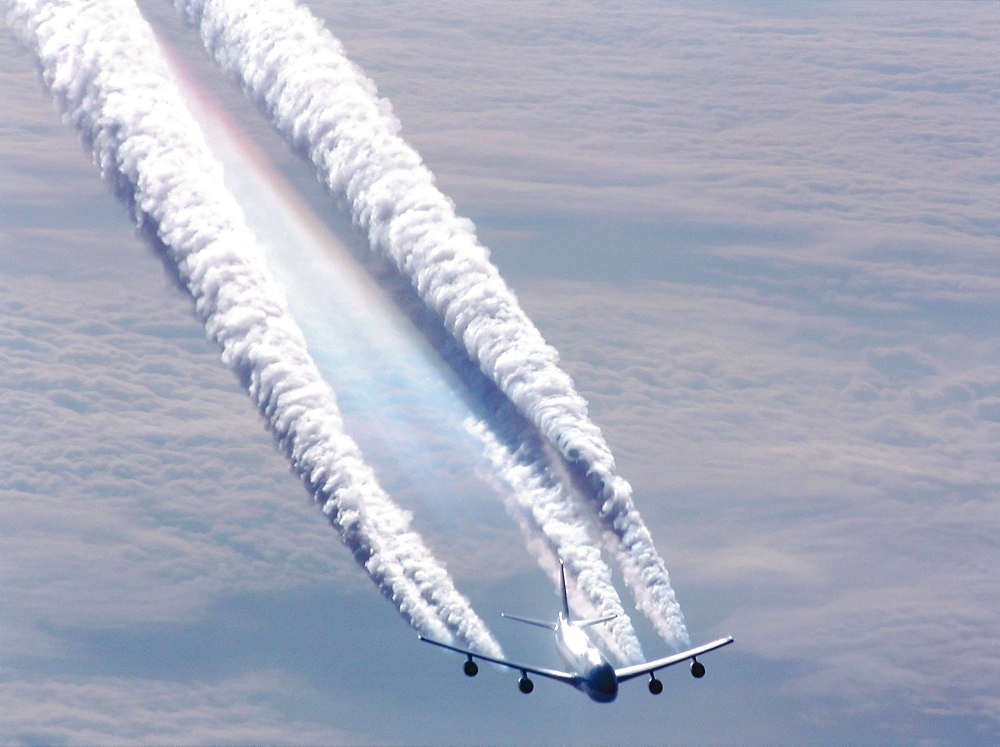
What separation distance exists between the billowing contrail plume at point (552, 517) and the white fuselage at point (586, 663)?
2.03 meters

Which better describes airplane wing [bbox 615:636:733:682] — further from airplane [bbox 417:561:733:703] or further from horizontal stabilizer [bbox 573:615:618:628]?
horizontal stabilizer [bbox 573:615:618:628]

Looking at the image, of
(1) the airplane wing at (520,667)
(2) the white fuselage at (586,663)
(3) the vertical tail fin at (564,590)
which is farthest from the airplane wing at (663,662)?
(3) the vertical tail fin at (564,590)

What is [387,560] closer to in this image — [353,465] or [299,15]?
[353,465]

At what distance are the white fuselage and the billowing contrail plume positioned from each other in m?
2.03

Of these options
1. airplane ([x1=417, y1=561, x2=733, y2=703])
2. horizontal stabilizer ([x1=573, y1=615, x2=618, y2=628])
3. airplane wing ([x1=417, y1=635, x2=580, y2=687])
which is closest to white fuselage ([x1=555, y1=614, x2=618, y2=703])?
airplane ([x1=417, y1=561, x2=733, y2=703])

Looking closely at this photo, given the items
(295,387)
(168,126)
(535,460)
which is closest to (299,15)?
(168,126)

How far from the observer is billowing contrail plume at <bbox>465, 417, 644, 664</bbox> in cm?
6769

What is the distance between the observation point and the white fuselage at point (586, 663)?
71.2 m

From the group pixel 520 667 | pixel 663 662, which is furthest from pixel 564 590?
pixel 663 662

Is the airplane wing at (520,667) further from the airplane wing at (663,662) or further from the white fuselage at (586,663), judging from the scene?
A: the airplane wing at (663,662)

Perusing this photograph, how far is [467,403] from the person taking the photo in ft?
221

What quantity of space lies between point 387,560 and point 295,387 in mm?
10692

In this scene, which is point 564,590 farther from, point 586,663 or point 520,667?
point 520,667

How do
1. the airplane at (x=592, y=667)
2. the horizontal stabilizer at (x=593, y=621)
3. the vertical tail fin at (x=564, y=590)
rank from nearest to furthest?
the airplane at (x=592, y=667) < the horizontal stabilizer at (x=593, y=621) < the vertical tail fin at (x=564, y=590)
